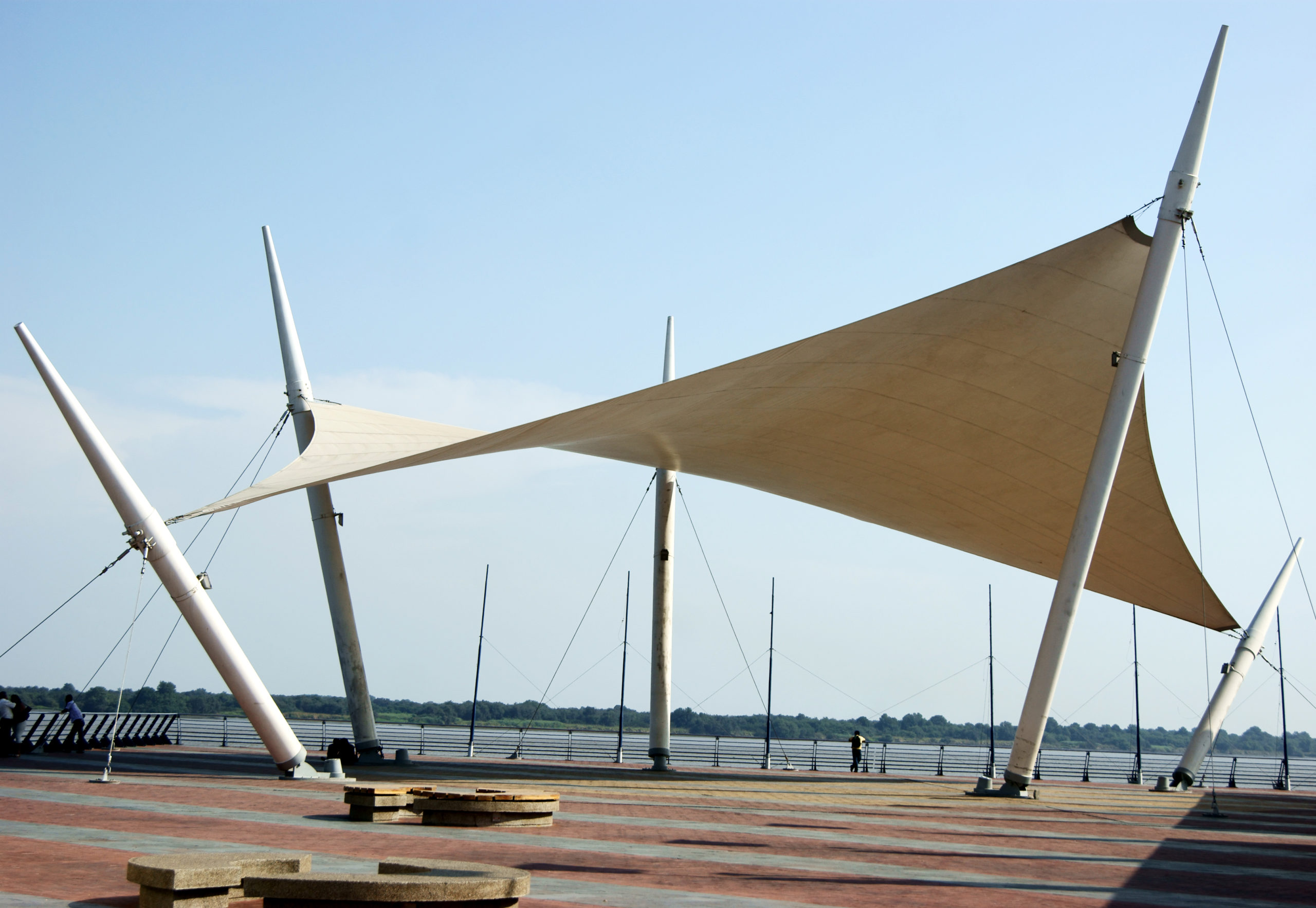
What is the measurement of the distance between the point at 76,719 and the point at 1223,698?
23.4m

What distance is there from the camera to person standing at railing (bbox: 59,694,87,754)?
19344 millimetres

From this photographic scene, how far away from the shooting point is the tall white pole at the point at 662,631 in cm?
2144

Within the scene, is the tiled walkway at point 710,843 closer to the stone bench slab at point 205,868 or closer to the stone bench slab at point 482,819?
the stone bench slab at point 482,819

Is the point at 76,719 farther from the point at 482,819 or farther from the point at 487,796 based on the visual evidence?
the point at 487,796

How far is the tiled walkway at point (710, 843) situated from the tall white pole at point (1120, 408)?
184 cm

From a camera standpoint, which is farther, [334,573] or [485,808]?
[334,573]

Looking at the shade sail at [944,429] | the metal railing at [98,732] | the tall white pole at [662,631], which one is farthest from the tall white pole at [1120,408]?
the metal railing at [98,732]

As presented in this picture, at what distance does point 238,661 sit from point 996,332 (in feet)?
36.9

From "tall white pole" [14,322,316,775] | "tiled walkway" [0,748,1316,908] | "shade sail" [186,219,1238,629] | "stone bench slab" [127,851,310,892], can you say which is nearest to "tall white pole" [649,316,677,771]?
"shade sail" [186,219,1238,629]

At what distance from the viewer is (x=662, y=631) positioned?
21766 mm

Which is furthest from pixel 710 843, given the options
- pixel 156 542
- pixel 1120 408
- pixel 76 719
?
pixel 76 719

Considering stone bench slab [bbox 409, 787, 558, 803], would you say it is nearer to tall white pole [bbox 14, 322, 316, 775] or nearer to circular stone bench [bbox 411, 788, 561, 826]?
circular stone bench [bbox 411, 788, 561, 826]

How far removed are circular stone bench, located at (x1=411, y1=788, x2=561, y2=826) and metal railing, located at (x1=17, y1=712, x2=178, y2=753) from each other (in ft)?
38.7

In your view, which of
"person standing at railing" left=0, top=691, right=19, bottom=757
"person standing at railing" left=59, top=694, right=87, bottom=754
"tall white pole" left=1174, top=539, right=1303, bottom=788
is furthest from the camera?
"tall white pole" left=1174, top=539, right=1303, bottom=788
